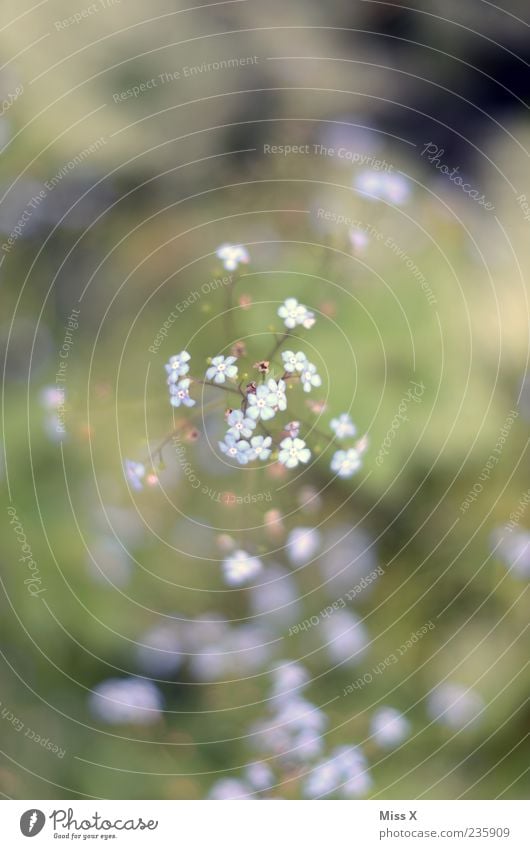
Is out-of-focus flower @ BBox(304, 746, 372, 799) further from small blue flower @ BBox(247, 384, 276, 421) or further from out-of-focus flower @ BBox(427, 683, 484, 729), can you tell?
small blue flower @ BBox(247, 384, 276, 421)

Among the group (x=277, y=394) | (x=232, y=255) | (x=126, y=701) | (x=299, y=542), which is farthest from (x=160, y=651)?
(x=232, y=255)

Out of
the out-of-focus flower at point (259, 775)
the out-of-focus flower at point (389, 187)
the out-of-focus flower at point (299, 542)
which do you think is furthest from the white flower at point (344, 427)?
the out-of-focus flower at point (259, 775)

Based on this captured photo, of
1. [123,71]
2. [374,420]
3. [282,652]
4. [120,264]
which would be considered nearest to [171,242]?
[120,264]

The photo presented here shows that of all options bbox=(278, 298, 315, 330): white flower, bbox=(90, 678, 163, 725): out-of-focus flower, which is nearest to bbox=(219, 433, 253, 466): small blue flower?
bbox=(278, 298, 315, 330): white flower

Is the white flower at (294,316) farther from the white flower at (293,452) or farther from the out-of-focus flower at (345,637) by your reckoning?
the out-of-focus flower at (345,637)

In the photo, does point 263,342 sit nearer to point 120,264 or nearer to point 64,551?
point 120,264

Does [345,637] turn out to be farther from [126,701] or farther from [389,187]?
[389,187]

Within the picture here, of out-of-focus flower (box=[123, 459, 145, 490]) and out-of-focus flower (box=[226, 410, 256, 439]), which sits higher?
out-of-focus flower (box=[226, 410, 256, 439])
